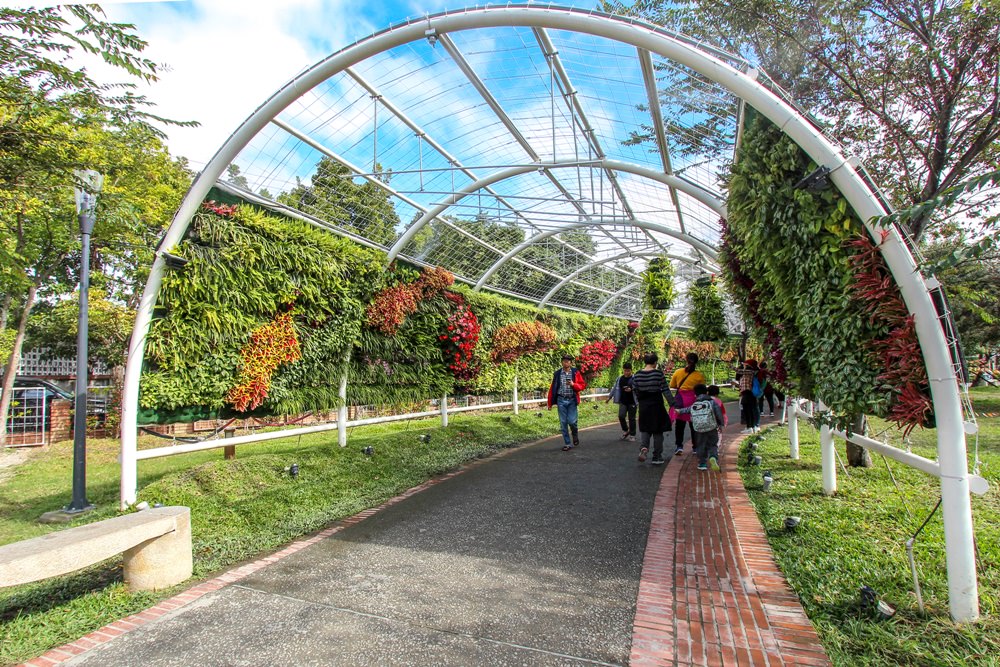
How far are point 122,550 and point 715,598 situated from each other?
3891 mm

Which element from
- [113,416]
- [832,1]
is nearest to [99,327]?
[113,416]

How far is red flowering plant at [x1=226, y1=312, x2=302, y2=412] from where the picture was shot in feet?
20.5

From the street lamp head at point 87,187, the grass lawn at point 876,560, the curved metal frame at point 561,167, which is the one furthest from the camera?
the curved metal frame at point 561,167

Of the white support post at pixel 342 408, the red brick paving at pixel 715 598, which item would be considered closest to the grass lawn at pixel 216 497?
the white support post at pixel 342 408

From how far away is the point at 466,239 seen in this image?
1182 cm

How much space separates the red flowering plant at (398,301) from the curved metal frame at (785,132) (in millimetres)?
2780

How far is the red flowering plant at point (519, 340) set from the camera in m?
11.2

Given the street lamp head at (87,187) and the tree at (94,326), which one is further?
the tree at (94,326)

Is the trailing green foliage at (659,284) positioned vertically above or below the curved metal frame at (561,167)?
below

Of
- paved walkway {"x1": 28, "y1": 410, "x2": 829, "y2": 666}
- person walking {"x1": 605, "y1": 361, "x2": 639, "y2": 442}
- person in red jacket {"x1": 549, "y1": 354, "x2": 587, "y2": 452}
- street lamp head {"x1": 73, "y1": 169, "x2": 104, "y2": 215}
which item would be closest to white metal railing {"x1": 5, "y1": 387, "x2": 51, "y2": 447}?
street lamp head {"x1": 73, "y1": 169, "x2": 104, "y2": 215}

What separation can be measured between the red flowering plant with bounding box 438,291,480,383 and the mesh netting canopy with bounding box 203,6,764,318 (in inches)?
60.4

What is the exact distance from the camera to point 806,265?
346 centimetres

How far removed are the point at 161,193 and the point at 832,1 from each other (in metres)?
14.8

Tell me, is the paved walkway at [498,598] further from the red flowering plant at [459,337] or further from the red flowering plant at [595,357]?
the red flowering plant at [595,357]
